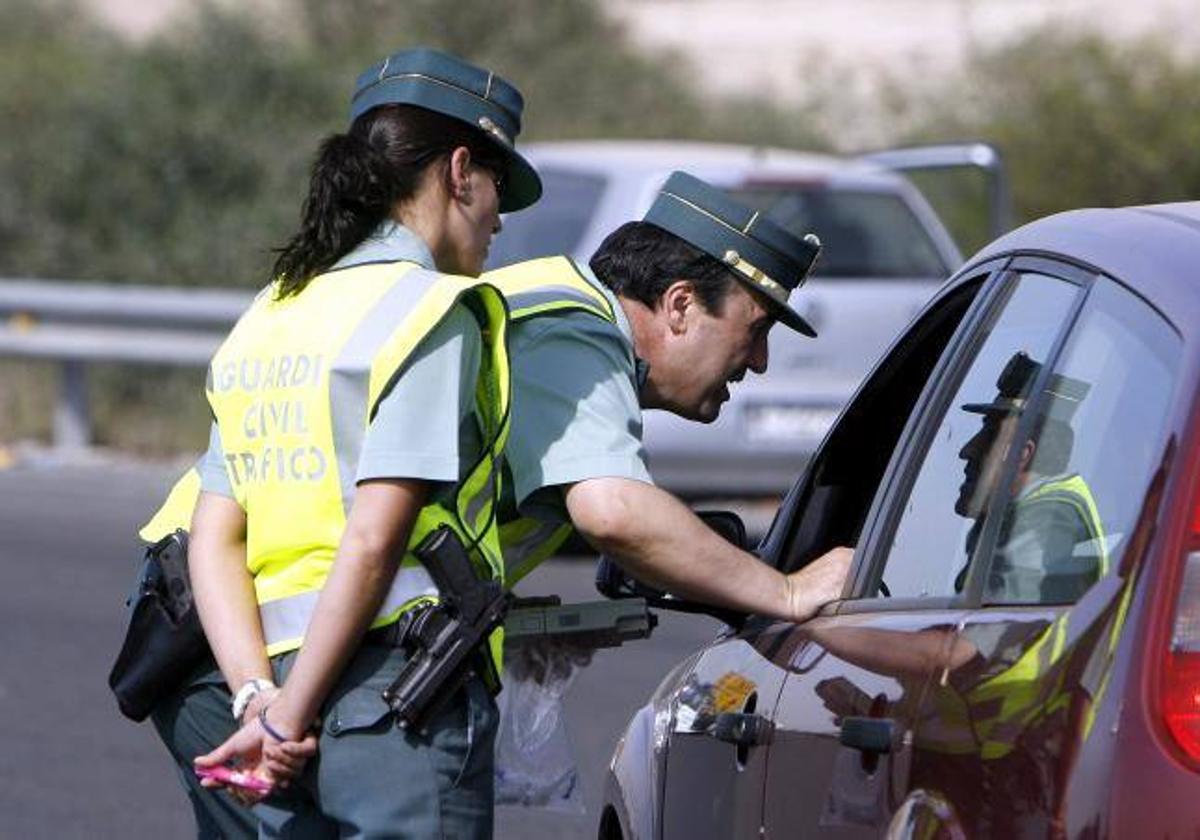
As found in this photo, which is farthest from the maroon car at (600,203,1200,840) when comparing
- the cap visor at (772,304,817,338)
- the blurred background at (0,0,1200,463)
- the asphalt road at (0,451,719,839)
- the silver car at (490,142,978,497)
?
the blurred background at (0,0,1200,463)

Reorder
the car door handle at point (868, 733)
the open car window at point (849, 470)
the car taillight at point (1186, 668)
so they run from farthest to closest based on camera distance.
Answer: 1. the open car window at point (849, 470)
2. the car door handle at point (868, 733)
3. the car taillight at point (1186, 668)

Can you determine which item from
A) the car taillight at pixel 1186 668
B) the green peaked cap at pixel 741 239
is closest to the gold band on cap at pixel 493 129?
the green peaked cap at pixel 741 239

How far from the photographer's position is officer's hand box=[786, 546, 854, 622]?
12.4ft

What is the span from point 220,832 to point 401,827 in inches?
24.6

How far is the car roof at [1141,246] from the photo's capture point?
2950 mm

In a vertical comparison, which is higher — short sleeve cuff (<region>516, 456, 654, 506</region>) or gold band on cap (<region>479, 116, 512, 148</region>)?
gold band on cap (<region>479, 116, 512, 148</region>)

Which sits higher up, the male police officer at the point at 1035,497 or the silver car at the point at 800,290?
the silver car at the point at 800,290

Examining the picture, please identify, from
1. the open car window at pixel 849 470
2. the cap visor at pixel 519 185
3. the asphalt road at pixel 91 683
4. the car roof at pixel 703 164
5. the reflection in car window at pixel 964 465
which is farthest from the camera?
the car roof at pixel 703 164

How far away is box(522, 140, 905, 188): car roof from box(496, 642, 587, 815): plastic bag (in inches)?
301

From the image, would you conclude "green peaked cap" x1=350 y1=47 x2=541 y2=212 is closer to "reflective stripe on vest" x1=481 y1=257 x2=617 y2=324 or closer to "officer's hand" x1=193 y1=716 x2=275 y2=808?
"reflective stripe on vest" x1=481 y1=257 x2=617 y2=324

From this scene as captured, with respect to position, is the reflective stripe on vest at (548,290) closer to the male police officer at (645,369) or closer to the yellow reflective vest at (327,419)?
the male police officer at (645,369)

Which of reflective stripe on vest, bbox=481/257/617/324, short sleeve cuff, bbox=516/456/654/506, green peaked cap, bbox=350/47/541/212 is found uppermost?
green peaked cap, bbox=350/47/541/212

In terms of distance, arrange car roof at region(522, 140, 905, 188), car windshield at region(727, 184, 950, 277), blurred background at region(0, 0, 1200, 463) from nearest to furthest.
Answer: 1. car roof at region(522, 140, 905, 188)
2. car windshield at region(727, 184, 950, 277)
3. blurred background at region(0, 0, 1200, 463)

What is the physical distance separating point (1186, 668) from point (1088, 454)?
42 centimetres
